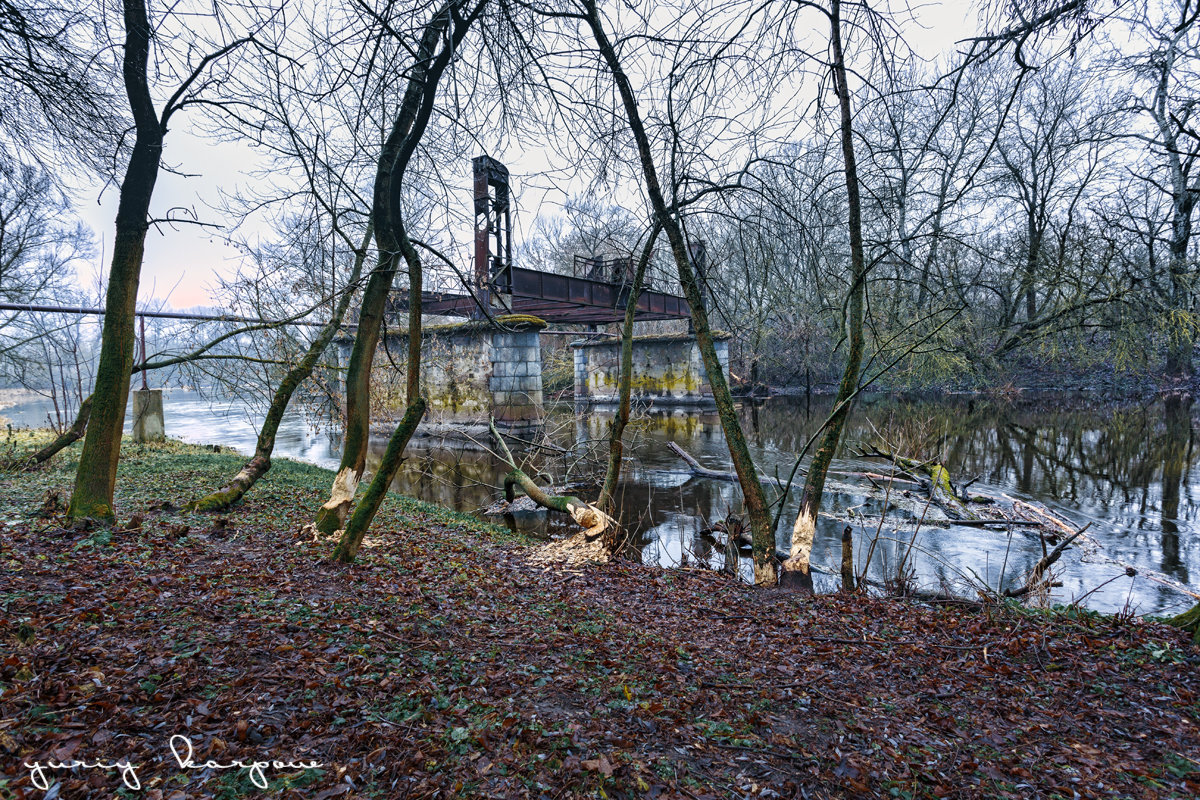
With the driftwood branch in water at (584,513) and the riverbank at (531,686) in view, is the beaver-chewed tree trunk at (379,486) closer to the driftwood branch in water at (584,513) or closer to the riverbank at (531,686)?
the riverbank at (531,686)

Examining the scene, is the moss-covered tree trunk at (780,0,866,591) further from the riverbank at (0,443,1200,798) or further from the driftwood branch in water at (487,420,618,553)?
the driftwood branch in water at (487,420,618,553)

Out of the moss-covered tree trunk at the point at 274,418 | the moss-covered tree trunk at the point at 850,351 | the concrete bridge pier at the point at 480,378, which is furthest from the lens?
the concrete bridge pier at the point at 480,378

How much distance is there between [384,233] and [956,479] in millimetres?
11468

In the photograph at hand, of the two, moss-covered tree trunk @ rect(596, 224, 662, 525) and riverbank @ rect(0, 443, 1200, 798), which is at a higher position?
moss-covered tree trunk @ rect(596, 224, 662, 525)

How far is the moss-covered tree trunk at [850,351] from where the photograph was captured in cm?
523

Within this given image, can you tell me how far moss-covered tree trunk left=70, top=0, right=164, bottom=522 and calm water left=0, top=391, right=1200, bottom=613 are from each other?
215 inches

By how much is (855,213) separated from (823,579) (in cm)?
416

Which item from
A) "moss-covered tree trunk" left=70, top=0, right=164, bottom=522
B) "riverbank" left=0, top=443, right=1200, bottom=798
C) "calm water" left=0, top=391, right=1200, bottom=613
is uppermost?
"moss-covered tree trunk" left=70, top=0, right=164, bottom=522

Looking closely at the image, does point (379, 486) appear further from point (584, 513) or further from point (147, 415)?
point (147, 415)

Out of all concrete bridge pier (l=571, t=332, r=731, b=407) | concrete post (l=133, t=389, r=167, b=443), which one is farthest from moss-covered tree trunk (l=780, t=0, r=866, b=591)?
concrete bridge pier (l=571, t=332, r=731, b=407)

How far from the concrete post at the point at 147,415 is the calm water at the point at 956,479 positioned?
80 centimetres

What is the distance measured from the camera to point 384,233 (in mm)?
5074

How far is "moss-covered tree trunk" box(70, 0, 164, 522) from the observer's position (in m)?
4.88

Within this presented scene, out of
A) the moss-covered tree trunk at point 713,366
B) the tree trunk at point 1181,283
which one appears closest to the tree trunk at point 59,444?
the moss-covered tree trunk at point 713,366
